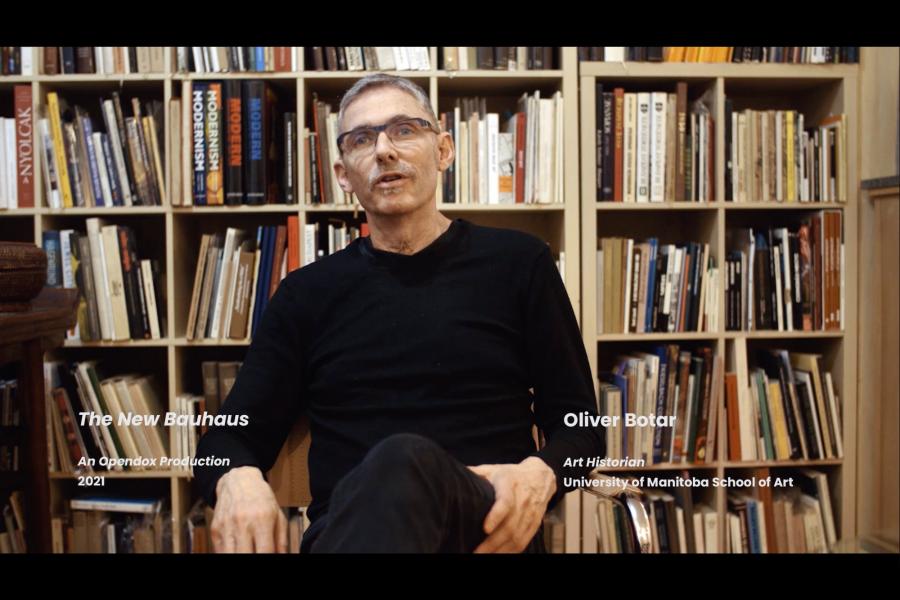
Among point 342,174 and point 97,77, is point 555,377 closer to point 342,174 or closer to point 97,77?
point 342,174

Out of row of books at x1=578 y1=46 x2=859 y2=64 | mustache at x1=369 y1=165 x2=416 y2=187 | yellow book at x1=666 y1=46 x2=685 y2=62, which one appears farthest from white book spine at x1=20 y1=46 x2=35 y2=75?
yellow book at x1=666 y1=46 x2=685 y2=62

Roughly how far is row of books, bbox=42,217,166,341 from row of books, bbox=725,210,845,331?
1.46 m

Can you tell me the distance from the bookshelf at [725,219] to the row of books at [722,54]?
0.02m

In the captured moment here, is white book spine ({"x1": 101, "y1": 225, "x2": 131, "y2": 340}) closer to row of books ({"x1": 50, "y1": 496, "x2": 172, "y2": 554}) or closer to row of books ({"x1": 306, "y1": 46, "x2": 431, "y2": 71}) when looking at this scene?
row of books ({"x1": 50, "y1": 496, "x2": 172, "y2": 554})

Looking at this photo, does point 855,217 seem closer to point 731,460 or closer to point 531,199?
point 731,460

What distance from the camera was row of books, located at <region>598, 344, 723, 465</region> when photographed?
1.82 m

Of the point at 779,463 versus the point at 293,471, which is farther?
the point at 779,463

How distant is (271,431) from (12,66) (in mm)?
1193

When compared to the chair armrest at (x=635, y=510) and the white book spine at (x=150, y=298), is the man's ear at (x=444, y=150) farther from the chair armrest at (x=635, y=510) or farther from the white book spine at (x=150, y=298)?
the white book spine at (x=150, y=298)

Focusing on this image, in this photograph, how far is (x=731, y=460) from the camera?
6.04ft

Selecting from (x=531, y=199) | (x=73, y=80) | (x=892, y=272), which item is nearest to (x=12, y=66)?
(x=73, y=80)

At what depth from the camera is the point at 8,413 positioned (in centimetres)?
163

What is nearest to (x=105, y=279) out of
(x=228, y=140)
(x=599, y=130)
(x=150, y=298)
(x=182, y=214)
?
(x=150, y=298)

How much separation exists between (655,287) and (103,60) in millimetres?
1474
